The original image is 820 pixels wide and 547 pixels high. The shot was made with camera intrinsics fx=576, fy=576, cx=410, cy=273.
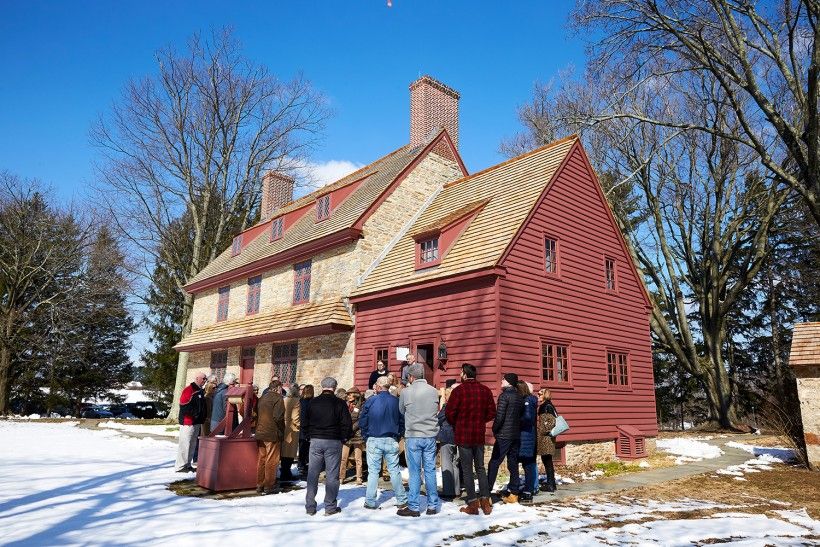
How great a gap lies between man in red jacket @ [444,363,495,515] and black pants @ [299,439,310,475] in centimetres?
390

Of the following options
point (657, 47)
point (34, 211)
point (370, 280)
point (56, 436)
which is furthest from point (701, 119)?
point (34, 211)

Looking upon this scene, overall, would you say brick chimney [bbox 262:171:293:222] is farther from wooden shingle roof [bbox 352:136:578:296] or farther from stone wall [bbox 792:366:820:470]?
stone wall [bbox 792:366:820:470]

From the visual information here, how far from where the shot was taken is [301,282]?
19.3 metres

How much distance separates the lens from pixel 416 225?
1830 centimetres

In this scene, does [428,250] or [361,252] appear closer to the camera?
[428,250]

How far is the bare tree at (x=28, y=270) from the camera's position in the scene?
107 ft

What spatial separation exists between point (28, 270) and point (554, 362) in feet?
108

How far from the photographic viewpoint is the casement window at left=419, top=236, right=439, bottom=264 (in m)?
15.3

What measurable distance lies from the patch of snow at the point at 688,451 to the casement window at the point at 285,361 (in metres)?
11.3

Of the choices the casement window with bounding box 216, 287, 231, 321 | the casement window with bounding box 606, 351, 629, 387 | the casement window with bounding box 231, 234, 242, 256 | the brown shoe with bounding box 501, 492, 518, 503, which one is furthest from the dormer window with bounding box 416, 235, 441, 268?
the casement window with bounding box 231, 234, 242, 256

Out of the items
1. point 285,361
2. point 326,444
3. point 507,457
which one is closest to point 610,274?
point 507,457

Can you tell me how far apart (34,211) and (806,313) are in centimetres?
4708

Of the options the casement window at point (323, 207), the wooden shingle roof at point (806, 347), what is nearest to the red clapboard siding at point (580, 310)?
the wooden shingle roof at point (806, 347)

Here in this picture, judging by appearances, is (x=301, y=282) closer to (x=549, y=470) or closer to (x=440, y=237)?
(x=440, y=237)
